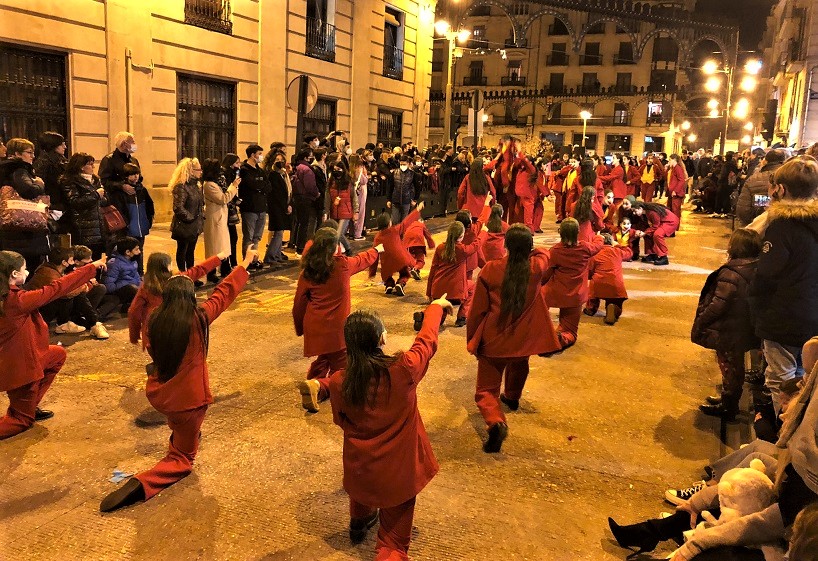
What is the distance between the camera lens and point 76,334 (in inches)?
293

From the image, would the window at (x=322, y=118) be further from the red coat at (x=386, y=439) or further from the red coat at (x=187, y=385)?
the red coat at (x=386, y=439)

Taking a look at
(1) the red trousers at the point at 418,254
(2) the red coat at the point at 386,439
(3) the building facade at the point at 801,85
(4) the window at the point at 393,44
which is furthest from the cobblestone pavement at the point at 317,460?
(4) the window at the point at 393,44

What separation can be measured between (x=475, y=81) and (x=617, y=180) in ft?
169

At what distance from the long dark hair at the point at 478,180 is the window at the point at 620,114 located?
173ft

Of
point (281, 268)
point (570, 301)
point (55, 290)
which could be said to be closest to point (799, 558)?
point (55, 290)

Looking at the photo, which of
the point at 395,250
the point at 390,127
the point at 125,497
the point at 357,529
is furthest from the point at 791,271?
the point at 390,127

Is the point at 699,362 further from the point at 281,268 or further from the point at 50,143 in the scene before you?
the point at 50,143

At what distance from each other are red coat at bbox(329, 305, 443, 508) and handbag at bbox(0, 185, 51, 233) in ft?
17.7

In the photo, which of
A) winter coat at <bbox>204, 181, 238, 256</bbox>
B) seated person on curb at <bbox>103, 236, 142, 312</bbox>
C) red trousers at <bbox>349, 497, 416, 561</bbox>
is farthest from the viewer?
winter coat at <bbox>204, 181, 238, 256</bbox>

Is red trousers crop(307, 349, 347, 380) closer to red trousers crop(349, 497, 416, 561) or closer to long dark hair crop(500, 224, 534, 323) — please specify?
long dark hair crop(500, 224, 534, 323)

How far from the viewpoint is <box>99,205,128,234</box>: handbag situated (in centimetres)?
865

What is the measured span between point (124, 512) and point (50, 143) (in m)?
Result: 6.09

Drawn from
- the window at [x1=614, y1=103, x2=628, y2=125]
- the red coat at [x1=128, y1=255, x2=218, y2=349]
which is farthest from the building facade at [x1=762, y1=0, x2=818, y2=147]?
the window at [x1=614, y1=103, x2=628, y2=125]

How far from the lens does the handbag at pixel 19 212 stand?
23.8 ft
